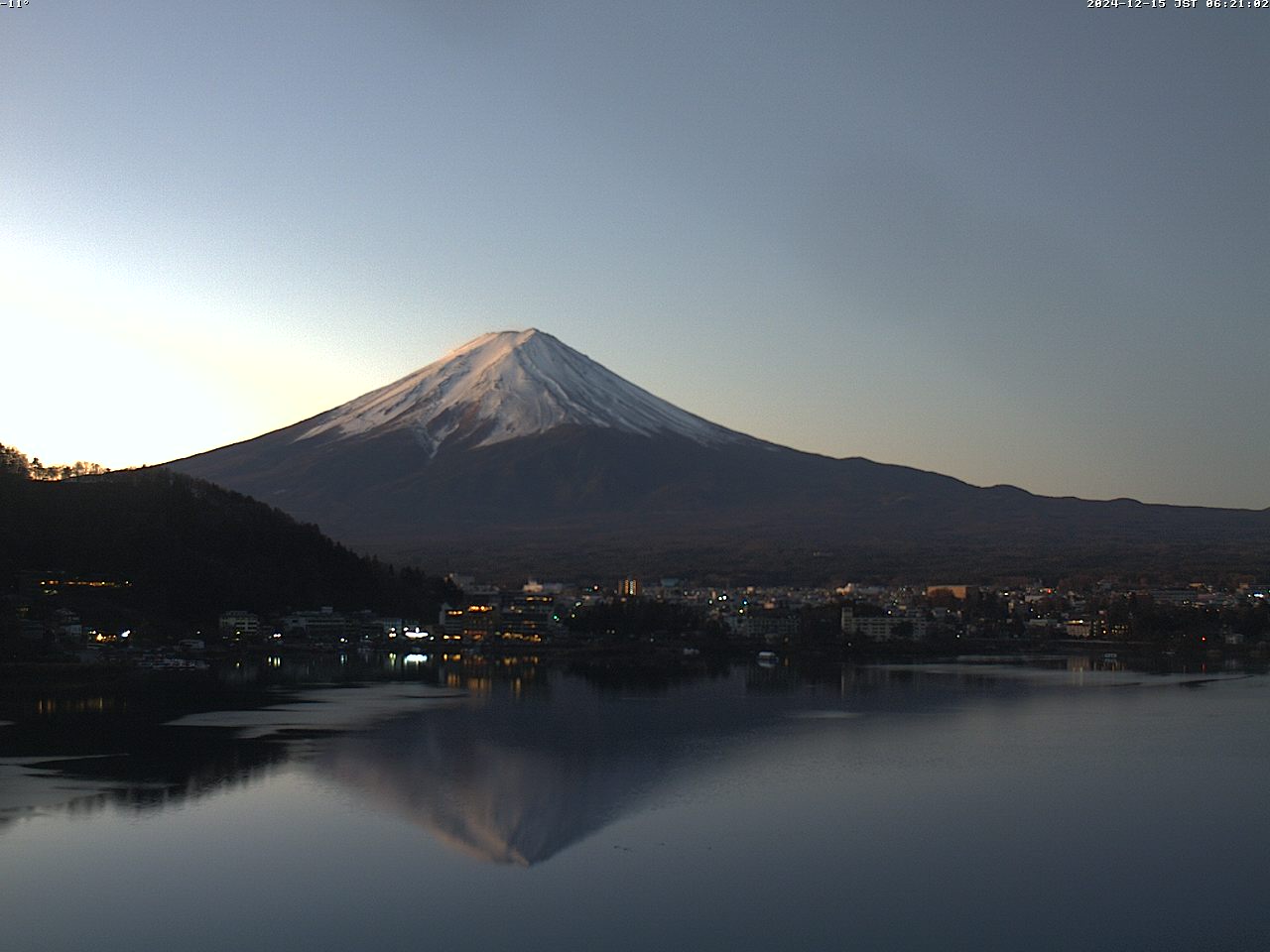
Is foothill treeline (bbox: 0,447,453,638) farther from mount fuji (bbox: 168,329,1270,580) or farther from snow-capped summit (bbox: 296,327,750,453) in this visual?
snow-capped summit (bbox: 296,327,750,453)

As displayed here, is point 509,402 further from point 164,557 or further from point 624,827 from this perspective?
point 624,827

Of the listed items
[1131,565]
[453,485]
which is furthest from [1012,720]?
[453,485]

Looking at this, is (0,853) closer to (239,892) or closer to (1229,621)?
(239,892)

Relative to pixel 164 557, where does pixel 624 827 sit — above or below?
below

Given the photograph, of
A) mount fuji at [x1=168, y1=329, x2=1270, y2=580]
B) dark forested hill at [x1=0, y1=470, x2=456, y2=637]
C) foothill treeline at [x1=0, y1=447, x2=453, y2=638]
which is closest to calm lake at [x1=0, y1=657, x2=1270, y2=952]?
foothill treeline at [x1=0, y1=447, x2=453, y2=638]

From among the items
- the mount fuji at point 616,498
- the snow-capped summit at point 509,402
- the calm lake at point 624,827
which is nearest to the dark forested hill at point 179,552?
the calm lake at point 624,827

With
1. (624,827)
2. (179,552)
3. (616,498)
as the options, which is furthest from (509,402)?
(624,827)
